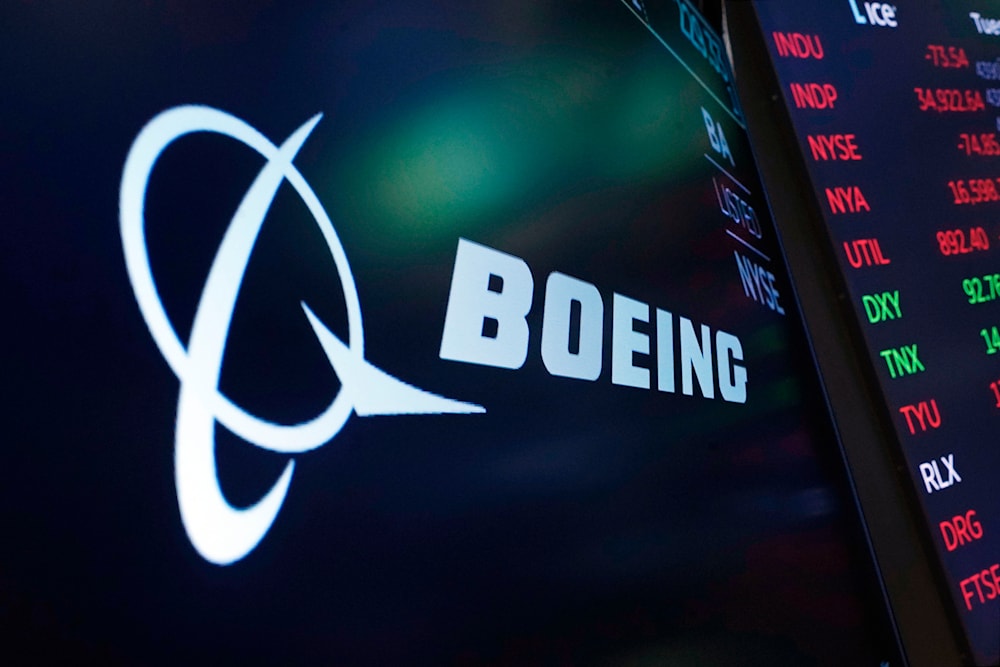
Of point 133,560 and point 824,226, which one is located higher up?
point 824,226

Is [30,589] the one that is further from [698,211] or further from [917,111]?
[917,111]

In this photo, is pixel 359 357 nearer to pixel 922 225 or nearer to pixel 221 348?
pixel 221 348

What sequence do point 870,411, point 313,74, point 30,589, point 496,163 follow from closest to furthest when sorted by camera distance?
1. point 30,589
2. point 313,74
3. point 496,163
4. point 870,411

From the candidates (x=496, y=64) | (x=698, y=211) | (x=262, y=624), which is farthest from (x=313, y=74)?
(x=698, y=211)

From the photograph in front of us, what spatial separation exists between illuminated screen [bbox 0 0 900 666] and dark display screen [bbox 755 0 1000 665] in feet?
1.15

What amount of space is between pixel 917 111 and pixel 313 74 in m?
1.37

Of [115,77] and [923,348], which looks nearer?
[115,77]

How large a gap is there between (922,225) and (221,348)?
1382 millimetres

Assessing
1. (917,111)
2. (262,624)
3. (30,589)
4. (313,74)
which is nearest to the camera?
(30,589)

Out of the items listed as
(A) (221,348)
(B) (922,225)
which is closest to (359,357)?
(A) (221,348)

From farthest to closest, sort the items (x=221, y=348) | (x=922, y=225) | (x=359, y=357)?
(x=922, y=225)
(x=359, y=357)
(x=221, y=348)

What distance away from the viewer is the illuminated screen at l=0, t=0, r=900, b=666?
1.32ft

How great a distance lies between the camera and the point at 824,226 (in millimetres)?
1356

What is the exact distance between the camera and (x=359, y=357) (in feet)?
1.89
